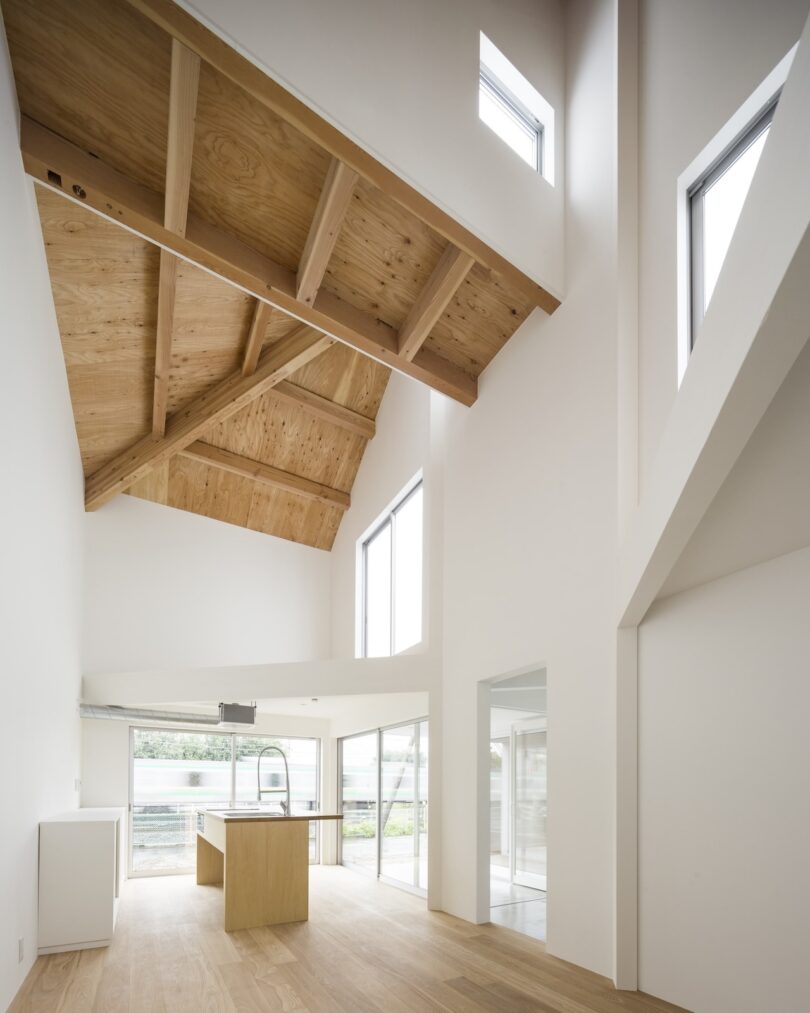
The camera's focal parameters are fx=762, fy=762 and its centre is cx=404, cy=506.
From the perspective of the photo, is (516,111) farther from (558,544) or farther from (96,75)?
(558,544)

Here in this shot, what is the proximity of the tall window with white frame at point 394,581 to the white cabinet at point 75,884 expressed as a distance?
3.86m

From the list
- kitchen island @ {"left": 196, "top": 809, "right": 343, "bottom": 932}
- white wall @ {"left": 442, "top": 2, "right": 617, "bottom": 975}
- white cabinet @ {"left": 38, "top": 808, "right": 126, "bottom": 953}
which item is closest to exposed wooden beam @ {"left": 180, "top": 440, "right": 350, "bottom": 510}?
white wall @ {"left": 442, "top": 2, "right": 617, "bottom": 975}

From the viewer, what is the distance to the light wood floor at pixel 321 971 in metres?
4.22

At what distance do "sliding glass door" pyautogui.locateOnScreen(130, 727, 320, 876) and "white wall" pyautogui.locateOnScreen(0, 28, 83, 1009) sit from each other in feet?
8.57

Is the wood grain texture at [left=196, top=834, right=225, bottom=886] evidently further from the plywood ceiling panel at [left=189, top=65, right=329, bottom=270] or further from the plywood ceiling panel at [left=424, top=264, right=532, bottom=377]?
the plywood ceiling panel at [left=189, top=65, right=329, bottom=270]

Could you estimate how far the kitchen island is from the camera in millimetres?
6059

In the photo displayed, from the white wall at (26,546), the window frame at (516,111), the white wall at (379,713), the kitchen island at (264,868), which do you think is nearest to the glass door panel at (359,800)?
the white wall at (379,713)

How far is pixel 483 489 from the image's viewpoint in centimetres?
680

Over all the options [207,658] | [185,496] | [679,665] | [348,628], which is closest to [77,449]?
[185,496]

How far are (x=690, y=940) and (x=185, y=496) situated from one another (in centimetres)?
830

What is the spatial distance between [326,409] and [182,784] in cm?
515

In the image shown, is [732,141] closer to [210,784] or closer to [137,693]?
[137,693]

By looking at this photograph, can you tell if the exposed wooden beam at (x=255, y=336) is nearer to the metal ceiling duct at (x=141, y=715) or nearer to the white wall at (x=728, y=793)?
the metal ceiling duct at (x=141, y=715)

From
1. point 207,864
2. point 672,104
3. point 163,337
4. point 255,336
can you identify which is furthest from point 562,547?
point 207,864
